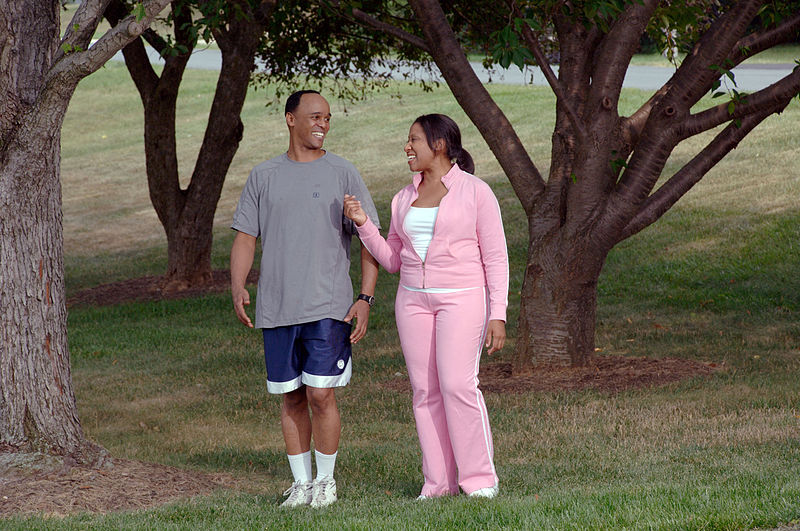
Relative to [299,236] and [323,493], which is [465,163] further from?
[323,493]

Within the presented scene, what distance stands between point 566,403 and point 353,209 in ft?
11.7

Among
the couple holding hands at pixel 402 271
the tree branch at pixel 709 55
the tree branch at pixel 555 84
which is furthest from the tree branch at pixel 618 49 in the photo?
the couple holding hands at pixel 402 271

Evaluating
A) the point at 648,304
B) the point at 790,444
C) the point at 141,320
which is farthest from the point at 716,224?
the point at 790,444

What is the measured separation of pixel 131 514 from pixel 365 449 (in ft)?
6.62

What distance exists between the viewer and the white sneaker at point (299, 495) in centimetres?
530

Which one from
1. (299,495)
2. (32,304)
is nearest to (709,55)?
(299,495)

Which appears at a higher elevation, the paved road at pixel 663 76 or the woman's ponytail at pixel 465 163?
the paved road at pixel 663 76

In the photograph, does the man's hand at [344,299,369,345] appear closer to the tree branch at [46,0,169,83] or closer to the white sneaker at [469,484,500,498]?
the white sneaker at [469,484,500,498]

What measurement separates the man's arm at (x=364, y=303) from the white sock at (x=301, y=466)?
2.22 feet

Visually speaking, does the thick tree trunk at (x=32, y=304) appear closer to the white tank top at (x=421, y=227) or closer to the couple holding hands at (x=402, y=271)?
the couple holding hands at (x=402, y=271)

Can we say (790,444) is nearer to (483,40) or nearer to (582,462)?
(582,462)

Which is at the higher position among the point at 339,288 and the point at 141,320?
the point at 339,288

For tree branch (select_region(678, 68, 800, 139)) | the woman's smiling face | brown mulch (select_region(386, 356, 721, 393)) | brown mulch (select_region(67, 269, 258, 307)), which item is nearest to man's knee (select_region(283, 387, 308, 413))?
the woman's smiling face

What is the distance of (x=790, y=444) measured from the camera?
623 centimetres
